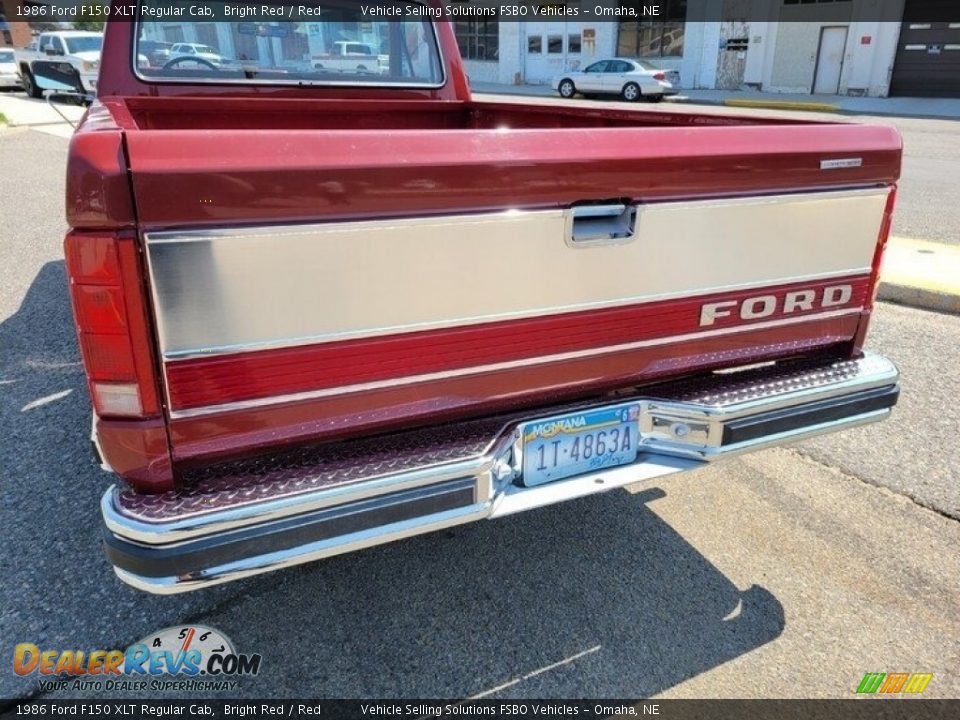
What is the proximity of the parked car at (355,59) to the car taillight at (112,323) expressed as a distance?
2.80 metres

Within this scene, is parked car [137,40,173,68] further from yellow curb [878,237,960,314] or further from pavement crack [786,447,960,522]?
yellow curb [878,237,960,314]

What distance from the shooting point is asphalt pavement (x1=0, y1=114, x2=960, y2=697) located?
90.3 inches

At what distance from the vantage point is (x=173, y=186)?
1610mm

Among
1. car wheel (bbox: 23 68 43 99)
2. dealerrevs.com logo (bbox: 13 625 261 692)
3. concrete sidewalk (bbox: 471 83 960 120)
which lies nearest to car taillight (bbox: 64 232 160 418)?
dealerrevs.com logo (bbox: 13 625 261 692)

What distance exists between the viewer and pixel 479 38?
33.4 metres

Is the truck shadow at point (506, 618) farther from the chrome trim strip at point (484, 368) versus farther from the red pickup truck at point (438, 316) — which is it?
the chrome trim strip at point (484, 368)

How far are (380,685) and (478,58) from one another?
3514 cm

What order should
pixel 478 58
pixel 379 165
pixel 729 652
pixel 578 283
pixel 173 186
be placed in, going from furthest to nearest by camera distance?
pixel 478 58, pixel 729 652, pixel 578 283, pixel 379 165, pixel 173 186

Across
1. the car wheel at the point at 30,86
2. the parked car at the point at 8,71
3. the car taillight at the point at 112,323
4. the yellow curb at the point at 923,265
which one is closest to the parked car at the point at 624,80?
the car wheel at the point at 30,86

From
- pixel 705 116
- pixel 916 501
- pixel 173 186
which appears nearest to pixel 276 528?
pixel 173 186

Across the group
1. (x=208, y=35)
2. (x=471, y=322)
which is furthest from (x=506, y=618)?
(x=208, y=35)

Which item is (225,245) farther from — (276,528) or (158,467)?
(276,528)

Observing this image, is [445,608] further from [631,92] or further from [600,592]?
[631,92]

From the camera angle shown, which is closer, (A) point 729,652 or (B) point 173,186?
(B) point 173,186
